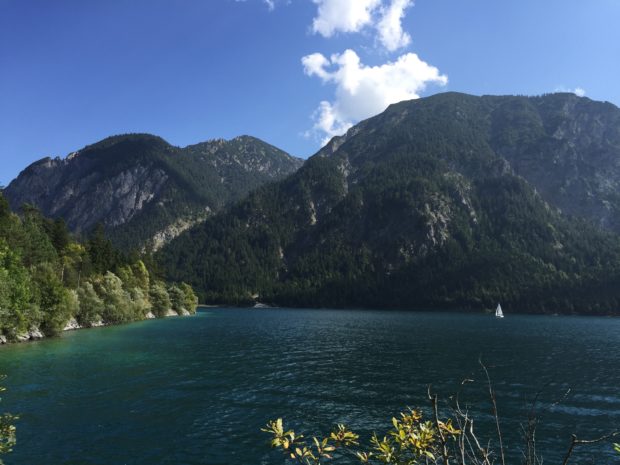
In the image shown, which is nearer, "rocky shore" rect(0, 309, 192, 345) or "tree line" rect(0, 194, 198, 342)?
"tree line" rect(0, 194, 198, 342)

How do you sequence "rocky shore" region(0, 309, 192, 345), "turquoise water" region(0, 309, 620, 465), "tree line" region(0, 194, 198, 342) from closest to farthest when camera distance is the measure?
"turquoise water" region(0, 309, 620, 465), "tree line" region(0, 194, 198, 342), "rocky shore" region(0, 309, 192, 345)

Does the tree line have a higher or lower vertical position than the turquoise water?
higher

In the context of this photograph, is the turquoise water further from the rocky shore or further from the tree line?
the tree line

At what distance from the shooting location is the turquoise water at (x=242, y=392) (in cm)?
2491

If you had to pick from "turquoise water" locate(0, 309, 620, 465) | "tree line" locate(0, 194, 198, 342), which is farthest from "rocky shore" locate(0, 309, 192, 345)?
"turquoise water" locate(0, 309, 620, 465)

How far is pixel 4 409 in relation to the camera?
2939cm

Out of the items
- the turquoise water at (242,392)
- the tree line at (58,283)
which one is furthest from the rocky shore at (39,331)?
the turquoise water at (242,392)

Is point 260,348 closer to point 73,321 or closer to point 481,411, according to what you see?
point 481,411

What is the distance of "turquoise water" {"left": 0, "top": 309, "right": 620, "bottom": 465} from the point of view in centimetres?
2491

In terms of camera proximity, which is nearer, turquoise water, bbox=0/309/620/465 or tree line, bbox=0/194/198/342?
turquoise water, bbox=0/309/620/465

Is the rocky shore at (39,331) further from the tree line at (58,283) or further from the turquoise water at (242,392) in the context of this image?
the turquoise water at (242,392)

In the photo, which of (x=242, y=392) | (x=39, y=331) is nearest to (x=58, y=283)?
(x=39, y=331)

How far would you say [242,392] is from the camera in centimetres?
3781

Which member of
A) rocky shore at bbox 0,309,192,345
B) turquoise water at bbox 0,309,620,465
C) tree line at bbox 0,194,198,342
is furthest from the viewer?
rocky shore at bbox 0,309,192,345
